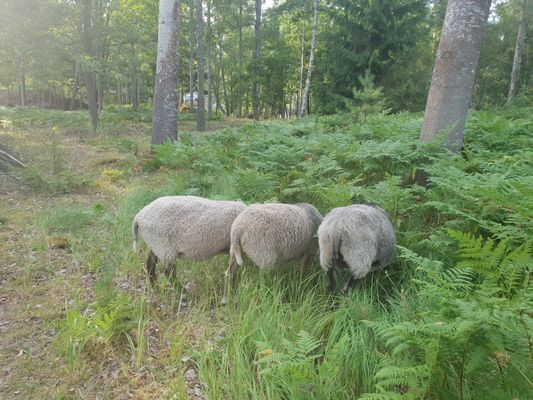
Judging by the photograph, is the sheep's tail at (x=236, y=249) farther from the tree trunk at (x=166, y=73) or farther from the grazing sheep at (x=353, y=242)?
the tree trunk at (x=166, y=73)

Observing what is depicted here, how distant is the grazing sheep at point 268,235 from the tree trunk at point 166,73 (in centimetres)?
698

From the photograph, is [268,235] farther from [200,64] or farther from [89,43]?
[200,64]

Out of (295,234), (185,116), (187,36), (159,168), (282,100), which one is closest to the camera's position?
(295,234)

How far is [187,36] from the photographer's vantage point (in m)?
28.4

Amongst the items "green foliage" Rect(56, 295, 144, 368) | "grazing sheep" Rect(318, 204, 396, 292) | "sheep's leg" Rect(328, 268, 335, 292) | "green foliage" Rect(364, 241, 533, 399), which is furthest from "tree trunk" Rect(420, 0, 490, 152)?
"green foliage" Rect(56, 295, 144, 368)

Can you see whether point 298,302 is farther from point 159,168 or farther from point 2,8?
point 2,8

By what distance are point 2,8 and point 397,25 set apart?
16.8m

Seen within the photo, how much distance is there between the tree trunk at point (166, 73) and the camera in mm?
8805

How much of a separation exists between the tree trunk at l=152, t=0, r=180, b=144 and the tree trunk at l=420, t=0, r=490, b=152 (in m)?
6.84

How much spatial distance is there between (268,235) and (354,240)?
85 centimetres

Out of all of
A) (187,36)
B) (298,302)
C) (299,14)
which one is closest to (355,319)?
(298,302)

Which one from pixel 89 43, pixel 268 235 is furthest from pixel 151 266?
pixel 89 43

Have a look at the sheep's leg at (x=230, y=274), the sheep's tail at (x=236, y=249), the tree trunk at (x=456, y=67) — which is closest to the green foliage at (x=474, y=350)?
the sheep's tail at (x=236, y=249)

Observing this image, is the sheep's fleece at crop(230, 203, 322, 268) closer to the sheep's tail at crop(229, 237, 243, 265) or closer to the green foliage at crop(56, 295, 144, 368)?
the sheep's tail at crop(229, 237, 243, 265)
